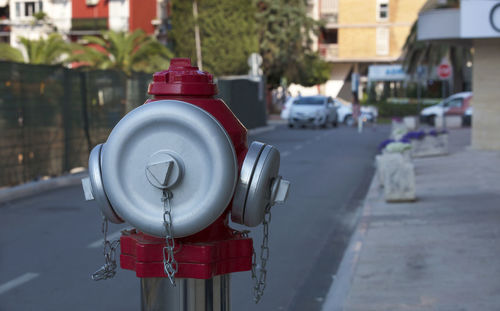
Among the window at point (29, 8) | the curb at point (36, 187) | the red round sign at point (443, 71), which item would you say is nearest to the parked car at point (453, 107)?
the red round sign at point (443, 71)

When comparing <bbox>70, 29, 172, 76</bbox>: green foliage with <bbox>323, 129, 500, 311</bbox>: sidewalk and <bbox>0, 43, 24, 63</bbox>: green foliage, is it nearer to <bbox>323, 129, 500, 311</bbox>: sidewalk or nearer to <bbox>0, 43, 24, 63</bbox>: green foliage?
<bbox>0, 43, 24, 63</bbox>: green foliage

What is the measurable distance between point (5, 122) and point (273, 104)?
50158mm

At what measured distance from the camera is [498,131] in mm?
22328

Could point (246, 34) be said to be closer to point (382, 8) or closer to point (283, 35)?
point (283, 35)

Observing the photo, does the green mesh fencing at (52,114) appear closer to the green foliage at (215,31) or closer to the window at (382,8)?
the window at (382,8)

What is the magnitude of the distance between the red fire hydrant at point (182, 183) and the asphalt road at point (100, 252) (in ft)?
11.9

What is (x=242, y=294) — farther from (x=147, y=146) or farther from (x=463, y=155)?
(x=463, y=155)

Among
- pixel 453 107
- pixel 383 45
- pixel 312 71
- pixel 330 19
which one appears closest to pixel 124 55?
pixel 453 107

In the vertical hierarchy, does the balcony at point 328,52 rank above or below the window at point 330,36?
below

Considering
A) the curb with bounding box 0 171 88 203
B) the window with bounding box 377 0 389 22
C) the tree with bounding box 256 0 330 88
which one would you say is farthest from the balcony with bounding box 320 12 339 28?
the curb with bounding box 0 171 88 203

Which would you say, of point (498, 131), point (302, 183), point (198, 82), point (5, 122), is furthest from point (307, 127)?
point (198, 82)

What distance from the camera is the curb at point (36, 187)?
43.6 ft

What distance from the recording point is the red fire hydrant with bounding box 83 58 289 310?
2709mm

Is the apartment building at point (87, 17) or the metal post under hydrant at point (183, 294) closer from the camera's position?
the metal post under hydrant at point (183, 294)
